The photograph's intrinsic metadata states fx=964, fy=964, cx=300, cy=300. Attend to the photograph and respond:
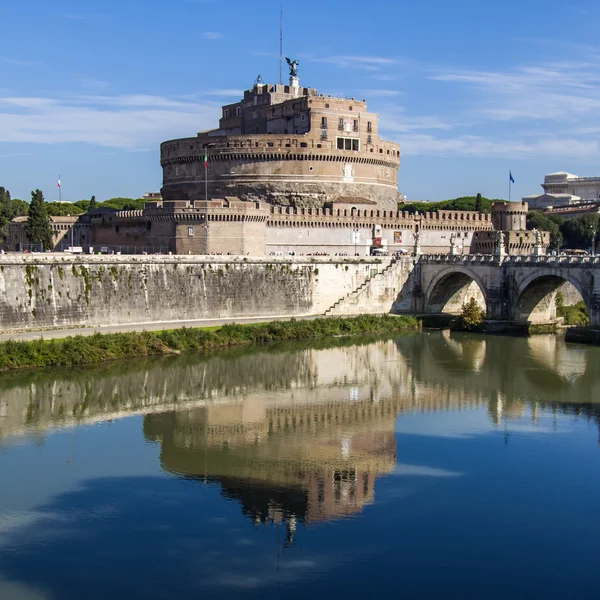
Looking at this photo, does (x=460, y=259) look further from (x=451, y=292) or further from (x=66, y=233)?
(x=66, y=233)

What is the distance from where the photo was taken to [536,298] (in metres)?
41.9

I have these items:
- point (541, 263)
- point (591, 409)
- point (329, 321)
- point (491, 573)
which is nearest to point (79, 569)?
point (491, 573)

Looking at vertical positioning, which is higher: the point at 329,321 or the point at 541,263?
the point at 541,263

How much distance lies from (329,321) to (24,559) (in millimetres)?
25788

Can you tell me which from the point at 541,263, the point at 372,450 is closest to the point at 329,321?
the point at 541,263

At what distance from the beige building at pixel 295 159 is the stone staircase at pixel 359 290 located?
7.96 metres

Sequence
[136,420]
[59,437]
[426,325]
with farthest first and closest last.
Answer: [426,325], [136,420], [59,437]

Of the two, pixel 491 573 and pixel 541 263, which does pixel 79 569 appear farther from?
pixel 541 263

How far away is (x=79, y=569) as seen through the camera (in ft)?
52.0

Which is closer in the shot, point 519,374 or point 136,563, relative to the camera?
point 136,563

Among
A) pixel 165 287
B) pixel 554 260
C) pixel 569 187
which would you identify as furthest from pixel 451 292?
pixel 569 187

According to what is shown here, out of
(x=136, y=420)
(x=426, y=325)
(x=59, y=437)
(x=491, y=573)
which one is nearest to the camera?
(x=491, y=573)

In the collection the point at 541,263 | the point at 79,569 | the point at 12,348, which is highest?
the point at 541,263

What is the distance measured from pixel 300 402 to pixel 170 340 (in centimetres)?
817
